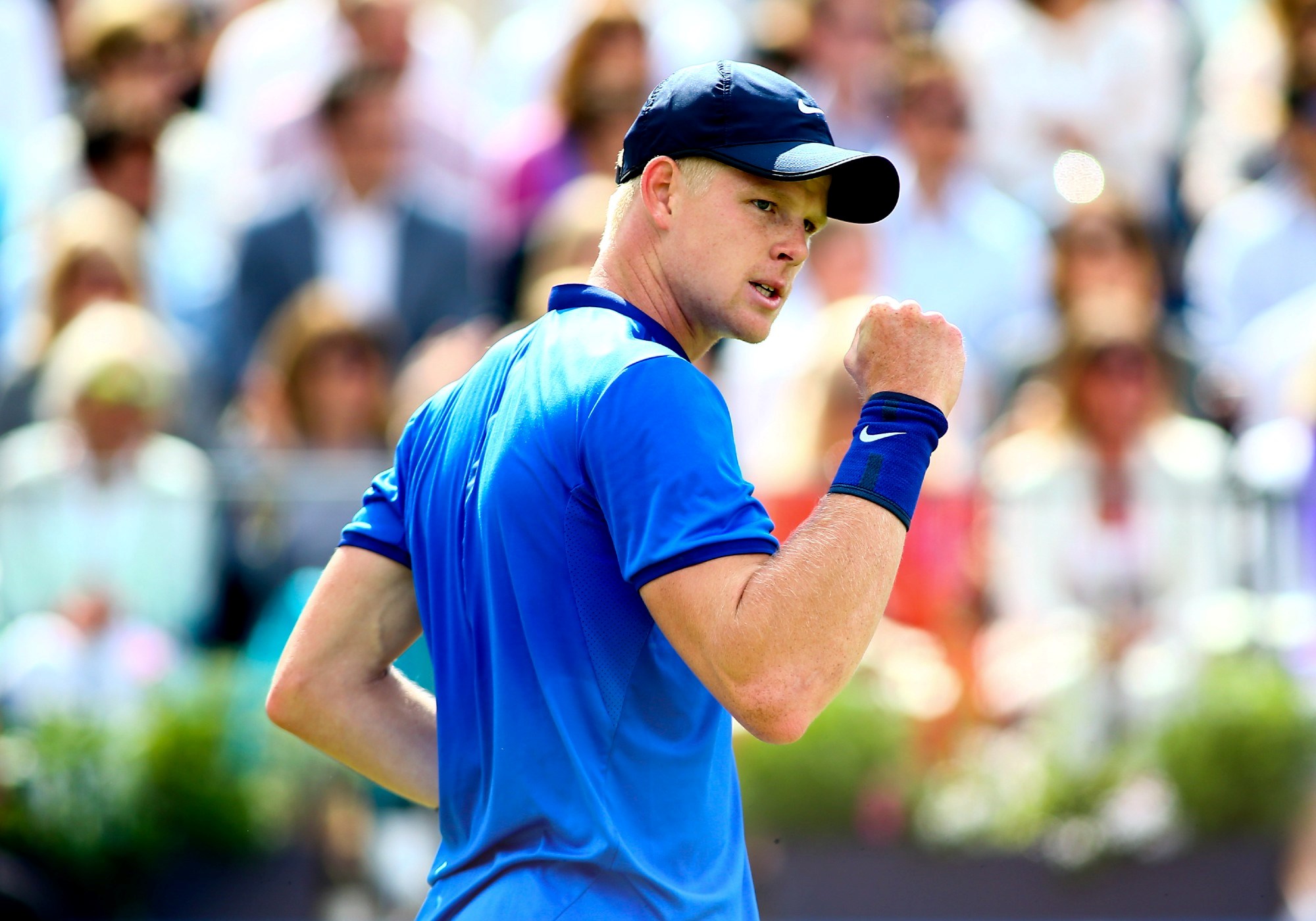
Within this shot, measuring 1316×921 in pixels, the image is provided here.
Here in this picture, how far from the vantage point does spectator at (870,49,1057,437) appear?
24.4ft

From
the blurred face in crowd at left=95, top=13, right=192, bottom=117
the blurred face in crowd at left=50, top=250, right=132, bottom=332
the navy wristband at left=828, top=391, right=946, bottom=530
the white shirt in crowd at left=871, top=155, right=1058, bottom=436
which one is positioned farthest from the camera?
the blurred face in crowd at left=95, top=13, right=192, bottom=117

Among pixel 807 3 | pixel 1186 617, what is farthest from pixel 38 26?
pixel 1186 617

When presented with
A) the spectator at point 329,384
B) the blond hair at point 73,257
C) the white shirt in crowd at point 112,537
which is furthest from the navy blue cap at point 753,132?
the blond hair at point 73,257

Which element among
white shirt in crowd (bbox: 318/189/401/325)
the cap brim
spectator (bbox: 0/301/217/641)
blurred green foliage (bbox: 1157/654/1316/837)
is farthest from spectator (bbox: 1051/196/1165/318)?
the cap brim

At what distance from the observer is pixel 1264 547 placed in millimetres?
6148

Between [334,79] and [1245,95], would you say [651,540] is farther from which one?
[1245,95]

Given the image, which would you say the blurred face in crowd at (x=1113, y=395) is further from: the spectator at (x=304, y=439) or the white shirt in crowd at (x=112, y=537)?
the white shirt in crowd at (x=112, y=537)

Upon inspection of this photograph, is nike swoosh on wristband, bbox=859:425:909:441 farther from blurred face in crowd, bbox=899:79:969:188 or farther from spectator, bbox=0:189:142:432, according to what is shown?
blurred face in crowd, bbox=899:79:969:188

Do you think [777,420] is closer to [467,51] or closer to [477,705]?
[467,51]

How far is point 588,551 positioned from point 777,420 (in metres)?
4.34

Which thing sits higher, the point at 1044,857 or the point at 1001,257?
the point at 1001,257

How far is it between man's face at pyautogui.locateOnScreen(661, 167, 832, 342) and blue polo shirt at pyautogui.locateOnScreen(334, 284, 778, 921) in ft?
0.31

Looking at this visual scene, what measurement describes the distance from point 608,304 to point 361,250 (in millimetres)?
5273

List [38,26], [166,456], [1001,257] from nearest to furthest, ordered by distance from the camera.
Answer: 1. [166,456]
2. [1001,257]
3. [38,26]
